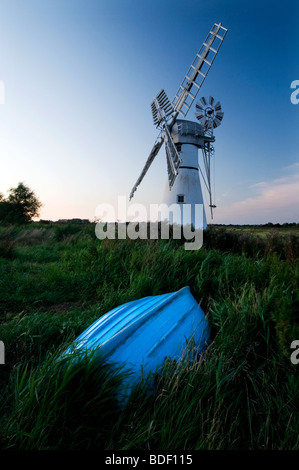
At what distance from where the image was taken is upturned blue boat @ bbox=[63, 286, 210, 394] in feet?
6.59

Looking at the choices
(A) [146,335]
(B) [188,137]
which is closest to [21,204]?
(B) [188,137]

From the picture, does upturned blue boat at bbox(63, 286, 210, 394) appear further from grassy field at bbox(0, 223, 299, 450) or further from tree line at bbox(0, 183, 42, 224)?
tree line at bbox(0, 183, 42, 224)

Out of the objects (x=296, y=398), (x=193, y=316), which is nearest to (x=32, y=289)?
(x=193, y=316)

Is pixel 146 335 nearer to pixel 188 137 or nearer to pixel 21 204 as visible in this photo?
pixel 188 137

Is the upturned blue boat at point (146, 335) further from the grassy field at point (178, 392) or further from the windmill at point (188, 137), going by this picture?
the windmill at point (188, 137)

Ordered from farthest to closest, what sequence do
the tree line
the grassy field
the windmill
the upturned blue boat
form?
1. the tree line
2. the windmill
3. the upturned blue boat
4. the grassy field

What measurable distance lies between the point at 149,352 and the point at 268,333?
999mm

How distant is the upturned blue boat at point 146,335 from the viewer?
201 centimetres

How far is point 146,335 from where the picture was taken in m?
2.22

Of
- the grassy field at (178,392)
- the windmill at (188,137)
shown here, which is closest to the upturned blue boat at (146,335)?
the grassy field at (178,392)

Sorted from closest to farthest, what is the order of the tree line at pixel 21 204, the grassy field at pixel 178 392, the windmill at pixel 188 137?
the grassy field at pixel 178 392, the windmill at pixel 188 137, the tree line at pixel 21 204

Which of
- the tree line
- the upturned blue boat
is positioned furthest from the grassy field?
the tree line

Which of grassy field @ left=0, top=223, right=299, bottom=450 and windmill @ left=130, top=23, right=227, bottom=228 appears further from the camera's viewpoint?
windmill @ left=130, top=23, right=227, bottom=228

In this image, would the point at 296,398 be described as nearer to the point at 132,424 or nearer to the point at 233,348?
the point at 233,348
